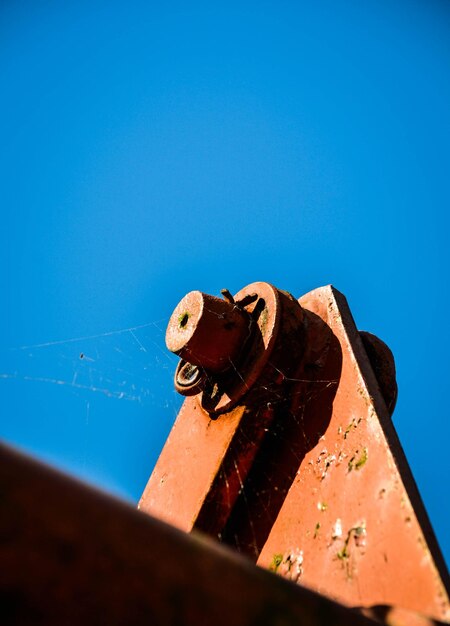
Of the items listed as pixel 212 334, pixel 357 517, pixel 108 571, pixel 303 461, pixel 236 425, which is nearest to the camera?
pixel 108 571

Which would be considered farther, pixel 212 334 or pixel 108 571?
pixel 212 334

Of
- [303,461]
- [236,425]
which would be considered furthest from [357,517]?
[236,425]

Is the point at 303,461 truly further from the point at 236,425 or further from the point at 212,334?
the point at 212,334

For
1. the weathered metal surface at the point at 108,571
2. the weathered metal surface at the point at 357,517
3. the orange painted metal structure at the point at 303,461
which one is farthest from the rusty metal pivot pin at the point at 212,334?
the weathered metal surface at the point at 108,571

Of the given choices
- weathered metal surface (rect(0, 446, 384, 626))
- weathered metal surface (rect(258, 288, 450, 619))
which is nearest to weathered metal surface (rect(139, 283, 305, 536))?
weathered metal surface (rect(258, 288, 450, 619))

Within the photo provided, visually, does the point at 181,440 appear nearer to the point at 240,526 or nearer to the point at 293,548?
the point at 240,526

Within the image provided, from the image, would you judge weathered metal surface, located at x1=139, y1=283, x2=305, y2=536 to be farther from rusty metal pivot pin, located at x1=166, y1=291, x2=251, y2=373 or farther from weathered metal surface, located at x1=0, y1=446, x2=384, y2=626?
weathered metal surface, located at x1=0, y1=446, x2=384, y2=626
